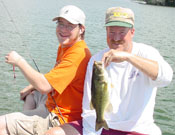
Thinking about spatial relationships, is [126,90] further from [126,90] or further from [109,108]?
[109,108]

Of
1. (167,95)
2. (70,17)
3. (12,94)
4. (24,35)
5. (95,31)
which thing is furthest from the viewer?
(95,31)

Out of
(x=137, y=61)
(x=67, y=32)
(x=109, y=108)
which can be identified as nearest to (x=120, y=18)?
(x=137, y=61)

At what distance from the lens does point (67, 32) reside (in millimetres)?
4270

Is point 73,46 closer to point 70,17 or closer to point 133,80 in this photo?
point 70,17

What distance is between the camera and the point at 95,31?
76.0ft

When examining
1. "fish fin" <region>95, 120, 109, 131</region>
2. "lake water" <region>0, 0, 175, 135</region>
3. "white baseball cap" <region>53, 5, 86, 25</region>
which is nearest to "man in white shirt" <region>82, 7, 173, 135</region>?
"fish fin" <region>95, 120, 109, 131</region>

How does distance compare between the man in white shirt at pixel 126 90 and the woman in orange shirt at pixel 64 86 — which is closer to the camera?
the man in white shirt at pixel 126 90

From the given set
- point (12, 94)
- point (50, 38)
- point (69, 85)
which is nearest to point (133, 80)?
point (69, 85)

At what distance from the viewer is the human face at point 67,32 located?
428cm

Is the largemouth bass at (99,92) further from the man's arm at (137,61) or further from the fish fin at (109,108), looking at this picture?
the man's arm at (137,61)

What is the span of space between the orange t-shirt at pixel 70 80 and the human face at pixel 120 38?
1.73ft

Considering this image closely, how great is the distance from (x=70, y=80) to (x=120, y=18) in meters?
1.06

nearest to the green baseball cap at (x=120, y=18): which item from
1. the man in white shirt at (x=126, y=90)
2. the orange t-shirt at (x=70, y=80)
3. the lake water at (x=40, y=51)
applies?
the man in white shirt at (x=126, y=90)

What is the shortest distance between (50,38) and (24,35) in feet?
5.24
